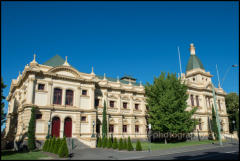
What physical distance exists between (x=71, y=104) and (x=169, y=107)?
55.8 ft

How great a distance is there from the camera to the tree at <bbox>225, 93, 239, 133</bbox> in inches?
2293

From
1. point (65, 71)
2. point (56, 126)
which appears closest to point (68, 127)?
point (56, 126)

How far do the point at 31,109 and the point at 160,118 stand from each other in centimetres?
2107

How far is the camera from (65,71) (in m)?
32.8

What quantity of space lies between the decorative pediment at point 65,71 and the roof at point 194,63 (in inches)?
1393

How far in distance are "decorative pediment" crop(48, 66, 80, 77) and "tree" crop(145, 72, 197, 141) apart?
14626 millimetres

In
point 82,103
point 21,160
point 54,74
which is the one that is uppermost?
point 54,74

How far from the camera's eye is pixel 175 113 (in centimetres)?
3325

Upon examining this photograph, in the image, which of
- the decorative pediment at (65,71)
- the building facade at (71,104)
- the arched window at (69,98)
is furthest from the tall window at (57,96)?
the decorative pediment at (65,71)

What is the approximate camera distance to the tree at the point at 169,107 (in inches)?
1312

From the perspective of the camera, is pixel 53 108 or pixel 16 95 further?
pixel 16 95

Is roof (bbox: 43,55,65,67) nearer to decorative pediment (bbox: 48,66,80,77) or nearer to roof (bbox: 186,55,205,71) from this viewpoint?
decorative pediment (bbox: 48,66,80,77)

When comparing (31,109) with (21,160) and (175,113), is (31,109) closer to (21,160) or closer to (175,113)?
(21,160)

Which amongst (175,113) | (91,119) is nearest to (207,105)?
(175,113)
